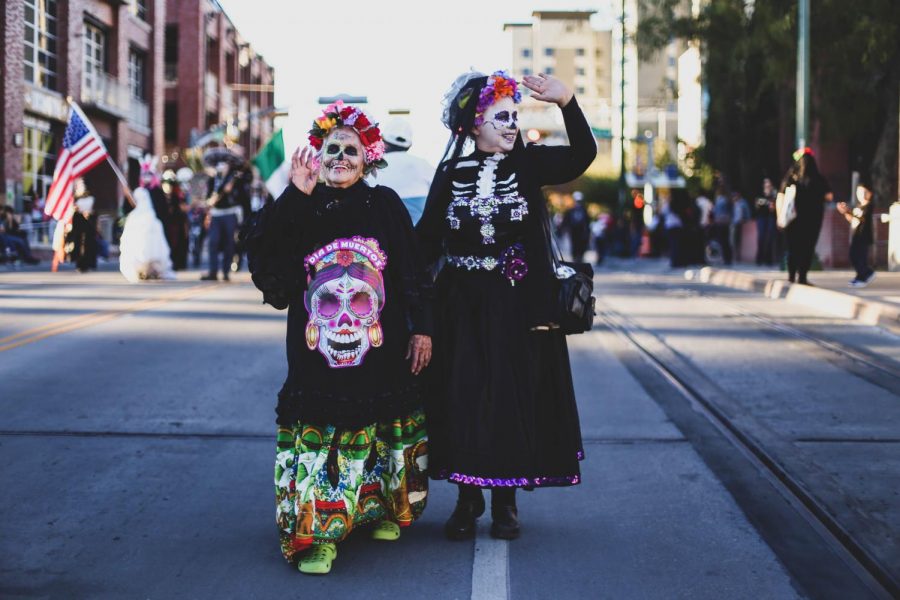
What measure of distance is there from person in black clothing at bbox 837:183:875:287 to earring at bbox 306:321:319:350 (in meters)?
14.4

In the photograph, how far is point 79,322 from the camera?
12.7 metres

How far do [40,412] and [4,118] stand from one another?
83.3ft

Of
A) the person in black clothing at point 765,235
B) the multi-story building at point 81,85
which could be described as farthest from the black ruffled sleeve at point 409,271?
the person in black clothing at point 765,235

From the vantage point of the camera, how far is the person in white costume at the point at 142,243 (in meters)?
19.8

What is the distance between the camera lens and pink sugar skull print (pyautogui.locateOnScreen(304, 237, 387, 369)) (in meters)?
4.53

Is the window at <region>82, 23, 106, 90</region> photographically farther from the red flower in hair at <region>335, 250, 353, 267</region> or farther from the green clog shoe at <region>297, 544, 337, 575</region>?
the green clog shoe at <region>297, 544, 337, 575</region>

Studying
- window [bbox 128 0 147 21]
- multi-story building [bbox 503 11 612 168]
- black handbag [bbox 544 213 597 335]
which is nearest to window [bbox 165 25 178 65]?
window [bbox 128 0 147 21]

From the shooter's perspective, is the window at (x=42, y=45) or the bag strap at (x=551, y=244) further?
the window at (x=42, y=45)

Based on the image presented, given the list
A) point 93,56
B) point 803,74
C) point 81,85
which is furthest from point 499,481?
point 93,56

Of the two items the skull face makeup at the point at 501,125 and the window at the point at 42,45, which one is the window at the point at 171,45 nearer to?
the window at the point at 42,45

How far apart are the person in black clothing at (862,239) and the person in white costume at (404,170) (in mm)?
Answer: 11546

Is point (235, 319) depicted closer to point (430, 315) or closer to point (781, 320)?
point (781, 320)

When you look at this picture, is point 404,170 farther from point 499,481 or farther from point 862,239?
point 862,239

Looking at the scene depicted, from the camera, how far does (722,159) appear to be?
34.8m
